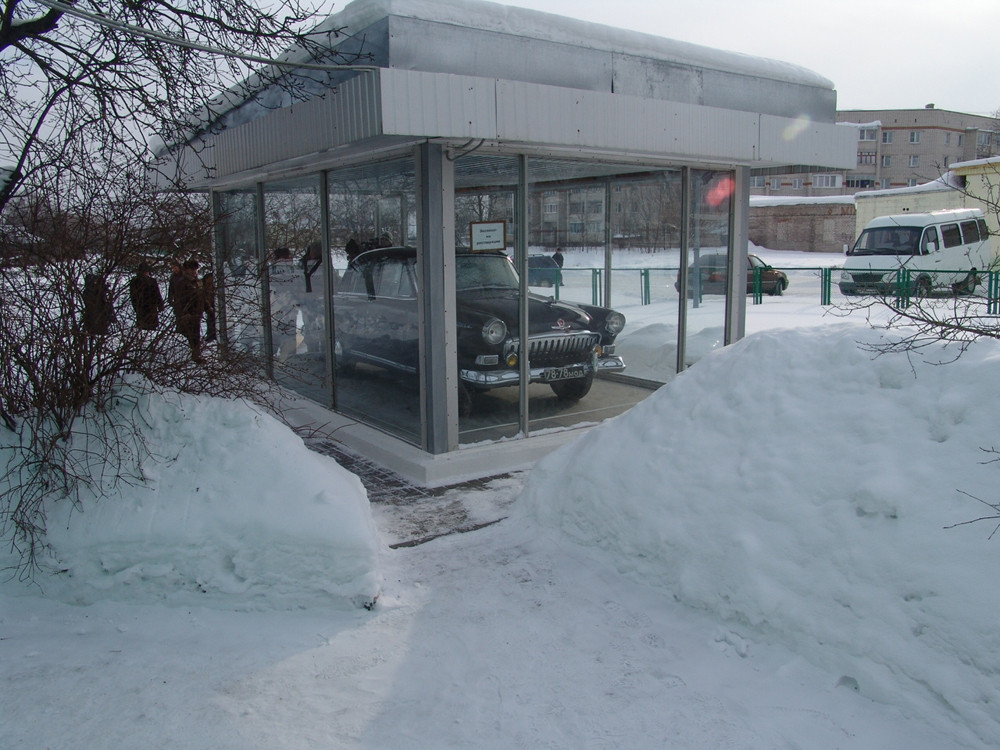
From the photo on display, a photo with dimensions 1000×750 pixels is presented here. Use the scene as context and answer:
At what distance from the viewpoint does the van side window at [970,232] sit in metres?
21.5

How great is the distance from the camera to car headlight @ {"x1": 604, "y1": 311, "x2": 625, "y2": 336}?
7.84 m

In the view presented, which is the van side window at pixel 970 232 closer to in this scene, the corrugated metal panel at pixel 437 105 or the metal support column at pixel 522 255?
the metal support column at pixel 522 255

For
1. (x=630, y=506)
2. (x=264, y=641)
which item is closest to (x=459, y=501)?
(x=630, y=506)

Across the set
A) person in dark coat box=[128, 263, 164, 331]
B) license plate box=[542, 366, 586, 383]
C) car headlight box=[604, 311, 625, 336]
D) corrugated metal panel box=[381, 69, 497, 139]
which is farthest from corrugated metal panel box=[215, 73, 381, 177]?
car headlight box=[604, 311, 625, 336]

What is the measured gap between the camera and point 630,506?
4488 millimetres

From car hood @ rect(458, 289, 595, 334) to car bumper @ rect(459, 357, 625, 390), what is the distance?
14.4 inches

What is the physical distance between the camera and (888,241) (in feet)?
71.2

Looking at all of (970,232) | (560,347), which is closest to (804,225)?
(970,232)

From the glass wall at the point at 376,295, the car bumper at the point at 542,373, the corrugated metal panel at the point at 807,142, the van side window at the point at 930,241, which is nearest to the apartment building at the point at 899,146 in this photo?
the van side window at the point at 930,241

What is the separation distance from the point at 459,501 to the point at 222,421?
76.9 inches

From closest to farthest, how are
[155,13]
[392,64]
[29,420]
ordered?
[29,420], [392,64], [155,13]

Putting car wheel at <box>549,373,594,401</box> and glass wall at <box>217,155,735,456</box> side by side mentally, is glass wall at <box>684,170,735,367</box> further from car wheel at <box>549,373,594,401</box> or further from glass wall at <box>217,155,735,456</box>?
car wheel at <box>549,373,594,401</box>

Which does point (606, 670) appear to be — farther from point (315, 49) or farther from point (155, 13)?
point (155, 13)

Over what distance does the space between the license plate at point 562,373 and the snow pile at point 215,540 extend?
316cm
